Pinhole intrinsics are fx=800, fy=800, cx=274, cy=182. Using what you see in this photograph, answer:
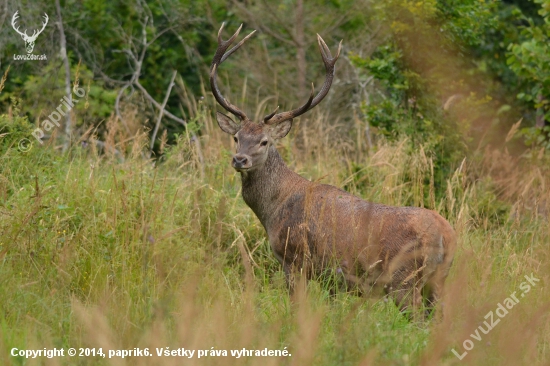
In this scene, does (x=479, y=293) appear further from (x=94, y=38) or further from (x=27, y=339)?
(x=94, y=38)

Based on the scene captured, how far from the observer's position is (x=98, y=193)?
721 centimetres

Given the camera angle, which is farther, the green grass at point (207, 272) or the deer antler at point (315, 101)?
the deer antler at point (315, 101)

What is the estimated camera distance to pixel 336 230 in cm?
638

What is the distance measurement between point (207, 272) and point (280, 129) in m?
1.87

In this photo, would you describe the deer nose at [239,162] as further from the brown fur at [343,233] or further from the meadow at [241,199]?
the meadow at [241,199]

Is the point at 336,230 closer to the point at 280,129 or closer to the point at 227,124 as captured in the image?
the point at 280,129

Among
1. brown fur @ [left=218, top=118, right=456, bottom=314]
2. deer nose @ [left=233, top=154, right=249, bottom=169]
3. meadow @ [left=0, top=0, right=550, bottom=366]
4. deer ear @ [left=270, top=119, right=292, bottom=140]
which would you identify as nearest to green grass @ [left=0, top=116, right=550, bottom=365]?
meadow @ [left=0, top=0, right=550, bottom=366]

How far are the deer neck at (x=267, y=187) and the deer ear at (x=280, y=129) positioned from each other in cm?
16

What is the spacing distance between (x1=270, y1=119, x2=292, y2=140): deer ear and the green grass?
93 centimetres

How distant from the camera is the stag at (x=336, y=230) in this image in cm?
590

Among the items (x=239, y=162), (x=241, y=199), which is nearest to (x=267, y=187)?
(x=239, y=162)

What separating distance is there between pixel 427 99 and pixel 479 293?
3.75 metres

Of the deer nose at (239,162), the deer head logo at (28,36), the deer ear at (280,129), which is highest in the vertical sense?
the deer head logo at (28,36)

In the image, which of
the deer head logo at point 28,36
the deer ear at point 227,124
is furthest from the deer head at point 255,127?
the deer head logo at point 28,36
